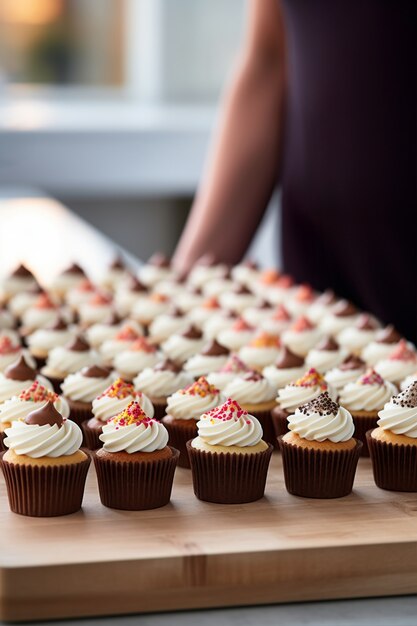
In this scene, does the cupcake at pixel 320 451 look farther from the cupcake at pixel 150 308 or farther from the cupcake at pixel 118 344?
the cupcake at pixel 150 308

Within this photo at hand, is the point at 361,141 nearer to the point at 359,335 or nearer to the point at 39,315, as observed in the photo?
the point at 359,335

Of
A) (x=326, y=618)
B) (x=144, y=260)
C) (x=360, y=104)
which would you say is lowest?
(x=144, y=260)

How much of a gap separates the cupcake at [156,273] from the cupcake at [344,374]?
1250 millimetres

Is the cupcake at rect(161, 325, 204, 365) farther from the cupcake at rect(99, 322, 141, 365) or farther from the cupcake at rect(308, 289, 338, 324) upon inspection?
the cupcake at rect(308, 289, 338, 324)

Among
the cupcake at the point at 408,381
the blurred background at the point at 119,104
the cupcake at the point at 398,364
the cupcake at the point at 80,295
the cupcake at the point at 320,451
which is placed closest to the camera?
the cupcake at the point at 320,451

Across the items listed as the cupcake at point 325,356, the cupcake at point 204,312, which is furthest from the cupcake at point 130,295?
the cupcake at point 325,356

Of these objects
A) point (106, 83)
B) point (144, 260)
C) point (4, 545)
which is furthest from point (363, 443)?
point (106, 83)

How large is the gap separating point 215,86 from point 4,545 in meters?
7.19

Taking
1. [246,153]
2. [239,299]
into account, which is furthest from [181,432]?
[246,153]

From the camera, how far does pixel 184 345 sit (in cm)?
273

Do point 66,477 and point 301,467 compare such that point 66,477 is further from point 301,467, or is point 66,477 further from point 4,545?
point 301,467

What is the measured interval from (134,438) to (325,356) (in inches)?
30.0

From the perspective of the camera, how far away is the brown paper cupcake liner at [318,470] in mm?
1907

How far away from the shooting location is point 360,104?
340cm
